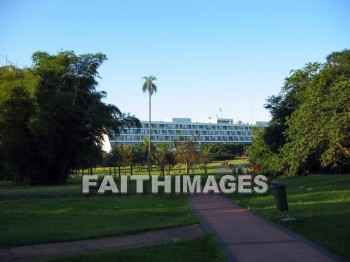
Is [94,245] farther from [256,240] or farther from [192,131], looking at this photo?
[192,131]

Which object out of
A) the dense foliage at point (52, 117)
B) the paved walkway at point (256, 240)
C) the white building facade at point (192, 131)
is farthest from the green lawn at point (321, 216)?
the white building facade at point (192, 131)

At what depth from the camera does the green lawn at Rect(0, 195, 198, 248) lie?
31.1 ft

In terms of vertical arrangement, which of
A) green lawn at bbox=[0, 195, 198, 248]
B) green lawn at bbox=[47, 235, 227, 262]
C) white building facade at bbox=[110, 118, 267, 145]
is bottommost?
green lawn at bbox=[47, 235, 227, 262]

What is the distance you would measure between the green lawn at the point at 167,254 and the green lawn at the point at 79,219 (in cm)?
186

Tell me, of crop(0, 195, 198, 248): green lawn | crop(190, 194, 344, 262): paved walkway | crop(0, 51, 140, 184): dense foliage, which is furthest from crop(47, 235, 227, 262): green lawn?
crop(0, 51, 140, 184): dense foliage

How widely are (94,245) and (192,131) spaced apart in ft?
468

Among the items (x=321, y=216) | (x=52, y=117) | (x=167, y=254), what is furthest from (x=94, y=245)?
(x=52, y=117)

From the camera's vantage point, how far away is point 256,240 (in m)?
8.87

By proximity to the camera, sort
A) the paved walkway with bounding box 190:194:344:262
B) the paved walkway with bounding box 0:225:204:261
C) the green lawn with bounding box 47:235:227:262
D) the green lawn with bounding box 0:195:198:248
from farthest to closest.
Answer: the green lawn with bounding box 0:195:198:248, the paved walkway with bounding box 0:225:204:261, the paved walkway with bounding box 190:194:344:262, the green lawn with bounding box 47:235:227:262

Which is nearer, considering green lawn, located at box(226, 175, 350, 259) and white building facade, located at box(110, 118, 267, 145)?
green lawn, located at box(226, 175, 350, 259)

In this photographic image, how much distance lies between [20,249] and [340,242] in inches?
246

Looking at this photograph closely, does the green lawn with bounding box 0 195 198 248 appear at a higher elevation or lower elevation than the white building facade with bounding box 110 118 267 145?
lower

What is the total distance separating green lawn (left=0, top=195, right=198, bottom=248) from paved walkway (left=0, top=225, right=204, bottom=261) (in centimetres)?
36

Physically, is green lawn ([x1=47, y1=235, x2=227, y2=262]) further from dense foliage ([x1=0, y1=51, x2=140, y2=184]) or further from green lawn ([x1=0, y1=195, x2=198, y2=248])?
dense foliage ([x1=0, y1=51, x2=140, y2=184])
